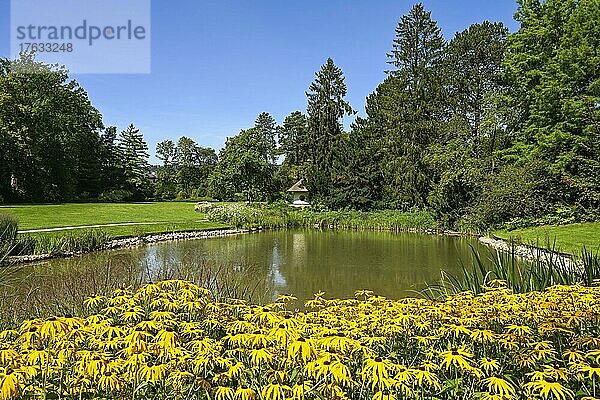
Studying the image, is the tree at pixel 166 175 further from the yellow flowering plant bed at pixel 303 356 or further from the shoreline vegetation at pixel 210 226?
the yellow flowering plant bed at pixel 303 356

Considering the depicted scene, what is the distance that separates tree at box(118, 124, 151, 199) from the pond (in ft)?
85.5

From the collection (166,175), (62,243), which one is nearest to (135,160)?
(166,175)

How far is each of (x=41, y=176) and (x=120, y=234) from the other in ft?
64.3

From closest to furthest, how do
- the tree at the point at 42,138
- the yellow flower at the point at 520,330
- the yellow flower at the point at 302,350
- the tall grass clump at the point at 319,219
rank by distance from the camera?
the yellow flower at the point at 302,350
the yellow flower at the point at 520,330
the tall grass clump at the point at 319,219
the tree at the point at 42,138

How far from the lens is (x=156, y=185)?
46906 mm

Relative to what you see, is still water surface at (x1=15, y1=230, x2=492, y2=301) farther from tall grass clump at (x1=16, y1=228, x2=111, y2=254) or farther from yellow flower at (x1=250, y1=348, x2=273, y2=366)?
yellow flower at (x1=250, y1=348, x2=273, y2=366)

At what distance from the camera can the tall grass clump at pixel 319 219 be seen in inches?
863

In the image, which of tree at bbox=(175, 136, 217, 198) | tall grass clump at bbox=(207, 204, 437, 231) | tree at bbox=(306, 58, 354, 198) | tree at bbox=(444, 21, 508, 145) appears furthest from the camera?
tree at bbox=(175, 136, 217, 198)

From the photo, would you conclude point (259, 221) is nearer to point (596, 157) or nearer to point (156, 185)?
point (596, 157)

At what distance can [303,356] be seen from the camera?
6.40 feet

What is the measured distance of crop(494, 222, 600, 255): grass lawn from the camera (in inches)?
470

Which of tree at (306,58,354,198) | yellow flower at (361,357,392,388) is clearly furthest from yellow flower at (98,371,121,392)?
tree at (306,58,354,198)

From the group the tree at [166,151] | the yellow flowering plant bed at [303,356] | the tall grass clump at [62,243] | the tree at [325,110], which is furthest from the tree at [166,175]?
the yellow flowering plant bed at [303,356]

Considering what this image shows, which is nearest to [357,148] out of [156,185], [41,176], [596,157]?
[596,157]
